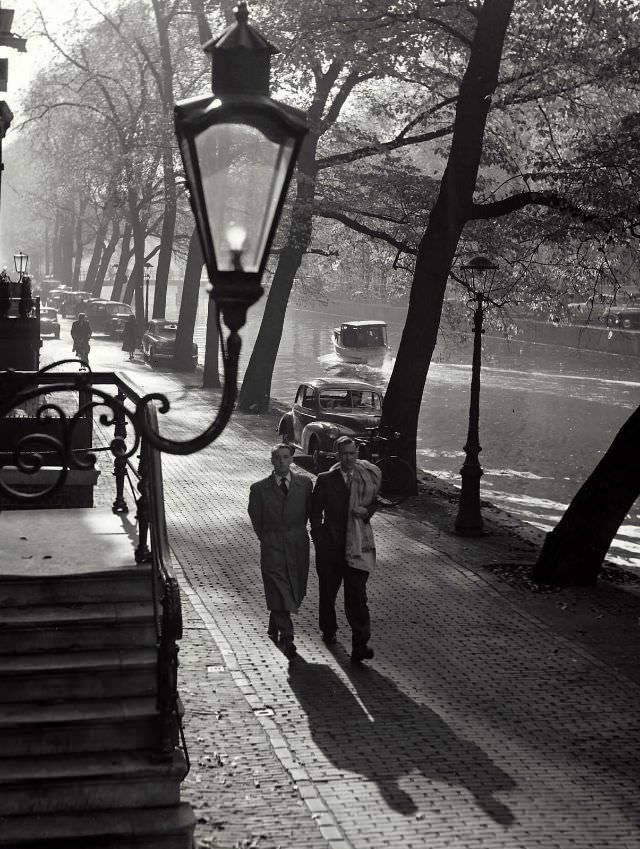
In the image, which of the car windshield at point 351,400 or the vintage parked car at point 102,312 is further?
the vintage parked car at point 102,312

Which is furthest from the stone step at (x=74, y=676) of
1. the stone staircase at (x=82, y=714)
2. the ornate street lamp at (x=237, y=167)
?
the ornate street lamp at (x=237, y=167)

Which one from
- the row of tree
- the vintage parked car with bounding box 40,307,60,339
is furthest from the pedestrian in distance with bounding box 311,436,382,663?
the vintage parked car with bounding box 40,307,60,339

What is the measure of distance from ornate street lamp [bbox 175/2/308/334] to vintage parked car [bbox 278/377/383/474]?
58.2 ft

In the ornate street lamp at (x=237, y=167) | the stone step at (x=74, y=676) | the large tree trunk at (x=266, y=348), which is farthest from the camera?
the large tree trunk at (x=266, y=348)

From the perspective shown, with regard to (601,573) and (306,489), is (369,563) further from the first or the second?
(601,573)

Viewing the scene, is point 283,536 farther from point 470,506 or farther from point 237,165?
point 470,506

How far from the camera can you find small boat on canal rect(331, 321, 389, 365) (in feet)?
175

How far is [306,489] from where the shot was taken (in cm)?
1041

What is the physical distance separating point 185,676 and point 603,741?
308cm

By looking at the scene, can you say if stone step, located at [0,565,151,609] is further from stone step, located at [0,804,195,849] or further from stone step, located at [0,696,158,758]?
stone step, located at [0,804,195,849]

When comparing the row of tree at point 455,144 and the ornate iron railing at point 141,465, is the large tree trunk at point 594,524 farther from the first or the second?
the ornate iron railing at point 141,465

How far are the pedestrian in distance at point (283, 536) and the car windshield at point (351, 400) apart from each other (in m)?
13.7

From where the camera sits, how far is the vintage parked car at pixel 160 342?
1726 inches

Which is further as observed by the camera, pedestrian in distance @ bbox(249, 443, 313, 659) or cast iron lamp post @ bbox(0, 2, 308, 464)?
pedestrian in distance @ bbox(249, 443, 313, 659)
